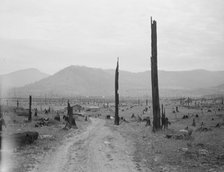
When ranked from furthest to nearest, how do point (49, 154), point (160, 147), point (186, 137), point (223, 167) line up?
point (186, 137) → point (160, 147) → point (49, 154) → point (223, 167)

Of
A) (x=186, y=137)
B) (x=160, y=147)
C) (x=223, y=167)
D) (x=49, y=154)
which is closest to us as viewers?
(x=223, y=167)

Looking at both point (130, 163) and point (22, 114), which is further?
point (22, 114)

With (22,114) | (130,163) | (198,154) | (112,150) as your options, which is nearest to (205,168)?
(198,154)

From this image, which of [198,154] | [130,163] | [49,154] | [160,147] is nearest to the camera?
[130,163]

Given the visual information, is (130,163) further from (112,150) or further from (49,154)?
(49,154)

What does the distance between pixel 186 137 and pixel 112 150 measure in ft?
18.1

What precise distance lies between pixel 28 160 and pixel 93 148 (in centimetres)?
384

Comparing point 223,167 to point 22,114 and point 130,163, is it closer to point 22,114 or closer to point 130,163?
point 130,163

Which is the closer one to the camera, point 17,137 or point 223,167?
point 223,167

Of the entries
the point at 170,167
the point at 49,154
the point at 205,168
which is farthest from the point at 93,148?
the point at 205,168

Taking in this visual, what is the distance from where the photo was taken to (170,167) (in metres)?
10.8

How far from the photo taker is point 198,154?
1249 centimetres

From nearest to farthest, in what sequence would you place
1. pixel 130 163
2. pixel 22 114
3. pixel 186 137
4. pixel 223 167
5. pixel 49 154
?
pixel 223 167, pixel 130 163, pixel 49 154, pixel 186 137, pixel 22 114

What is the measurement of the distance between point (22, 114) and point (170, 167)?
105 ft
